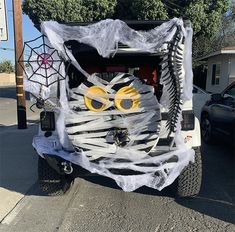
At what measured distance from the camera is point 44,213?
5461 millimetres

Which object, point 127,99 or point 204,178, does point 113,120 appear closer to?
point 127,99

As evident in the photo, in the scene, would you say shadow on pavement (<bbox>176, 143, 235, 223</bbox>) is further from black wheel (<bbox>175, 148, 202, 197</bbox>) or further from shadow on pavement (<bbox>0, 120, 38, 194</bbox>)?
shadow on pavement (<bbox>0, 120, 38, 194</bbox>)

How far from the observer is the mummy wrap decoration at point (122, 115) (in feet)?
16.6

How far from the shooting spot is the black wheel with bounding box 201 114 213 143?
9.89 meters

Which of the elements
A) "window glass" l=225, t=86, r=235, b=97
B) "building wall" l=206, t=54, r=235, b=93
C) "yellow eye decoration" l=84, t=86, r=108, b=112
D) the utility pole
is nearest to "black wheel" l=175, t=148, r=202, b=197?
"yellow eye decoration" l=84, t=86, r=108, b=112

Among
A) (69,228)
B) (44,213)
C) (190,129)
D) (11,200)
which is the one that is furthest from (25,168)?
(190,129)

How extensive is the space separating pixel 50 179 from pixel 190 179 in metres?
1.79

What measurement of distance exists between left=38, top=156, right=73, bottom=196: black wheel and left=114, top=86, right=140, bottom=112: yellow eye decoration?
53.8 inches

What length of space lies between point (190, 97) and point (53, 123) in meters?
1.63

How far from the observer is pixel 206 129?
403 inches

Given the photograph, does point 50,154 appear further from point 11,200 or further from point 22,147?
point 22,147

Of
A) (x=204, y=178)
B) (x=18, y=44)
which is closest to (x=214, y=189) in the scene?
(x=204, y=178)

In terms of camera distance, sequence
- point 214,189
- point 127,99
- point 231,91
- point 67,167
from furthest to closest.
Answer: point 231,91 → point 214,189 → point 67,167 → point 127,99

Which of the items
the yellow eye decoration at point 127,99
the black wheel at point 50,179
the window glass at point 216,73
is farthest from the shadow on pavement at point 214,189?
the window glass at point 216,73
